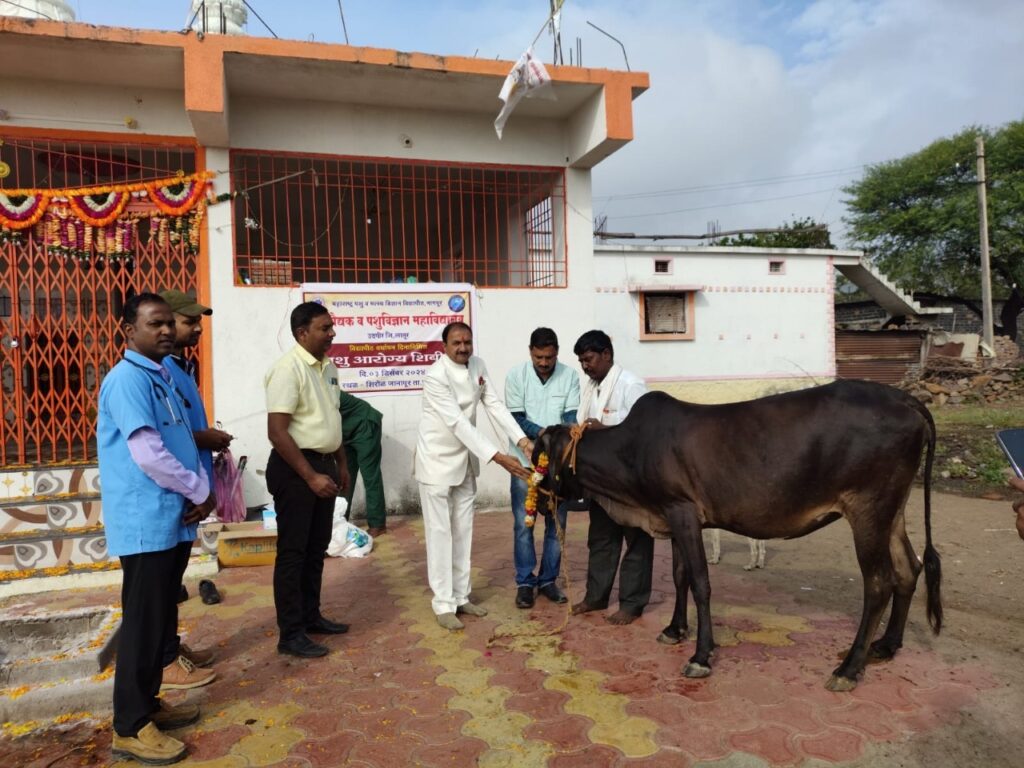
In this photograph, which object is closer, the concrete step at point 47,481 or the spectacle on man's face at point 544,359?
the spectacle on man's face at point 544,359

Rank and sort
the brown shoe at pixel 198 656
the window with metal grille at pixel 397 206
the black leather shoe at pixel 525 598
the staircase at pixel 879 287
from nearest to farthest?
the brown shoe at pixel 198 656
the black leather shoe at pixel 525 598
the window with metal grille at pixel 397 206
the staircase at pixel 879 287

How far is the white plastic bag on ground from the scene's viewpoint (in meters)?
5.89

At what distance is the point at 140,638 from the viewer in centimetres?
278

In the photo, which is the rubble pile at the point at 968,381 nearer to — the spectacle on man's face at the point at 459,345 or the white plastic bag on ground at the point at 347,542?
the white plastic bag on ground at the point at 347,542

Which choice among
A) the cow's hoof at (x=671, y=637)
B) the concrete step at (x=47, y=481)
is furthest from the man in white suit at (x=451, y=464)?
the concrete step at (x=47, y=481)

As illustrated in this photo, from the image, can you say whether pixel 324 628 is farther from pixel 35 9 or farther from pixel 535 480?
pixel 35 9

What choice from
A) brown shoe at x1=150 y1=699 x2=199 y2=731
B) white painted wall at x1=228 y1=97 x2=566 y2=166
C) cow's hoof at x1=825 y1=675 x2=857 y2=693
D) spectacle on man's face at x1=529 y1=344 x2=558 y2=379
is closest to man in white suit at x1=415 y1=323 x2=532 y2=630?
spectacle on man's face at x1=529 y1=344 x2=558 y2=379

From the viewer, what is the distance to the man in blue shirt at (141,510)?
2.75m

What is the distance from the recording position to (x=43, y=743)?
2990mm

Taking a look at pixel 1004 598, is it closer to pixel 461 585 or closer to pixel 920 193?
pixel 461 585

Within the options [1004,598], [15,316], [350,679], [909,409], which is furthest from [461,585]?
[15,316]

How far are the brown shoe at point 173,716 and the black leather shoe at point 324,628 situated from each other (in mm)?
1022

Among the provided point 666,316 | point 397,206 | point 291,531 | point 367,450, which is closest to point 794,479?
point 291,531

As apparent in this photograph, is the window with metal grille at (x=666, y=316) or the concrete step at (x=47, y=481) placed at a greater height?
the window with metal grille at (x=666, y=316)
